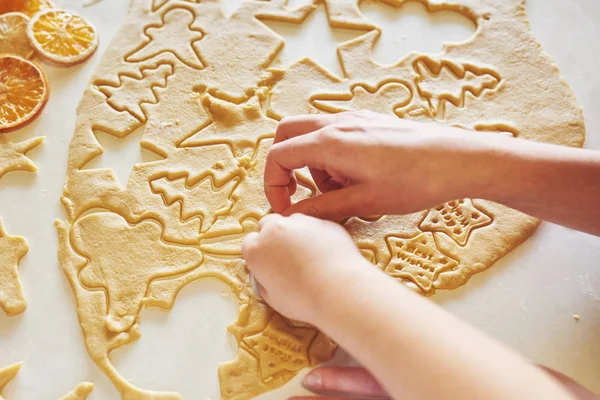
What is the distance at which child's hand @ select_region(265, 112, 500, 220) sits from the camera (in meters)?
1.12

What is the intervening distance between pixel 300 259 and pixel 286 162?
0.28m

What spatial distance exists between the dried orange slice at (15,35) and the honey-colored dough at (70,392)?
36.7 inches

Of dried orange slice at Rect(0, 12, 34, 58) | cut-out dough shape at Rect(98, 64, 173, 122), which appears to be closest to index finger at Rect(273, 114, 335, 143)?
cut-out dough shape at Rect(98, 64, 173, 122)

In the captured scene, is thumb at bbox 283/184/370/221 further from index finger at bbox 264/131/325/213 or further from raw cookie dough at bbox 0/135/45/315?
raw cookie dough at bbox 0/135/45/315

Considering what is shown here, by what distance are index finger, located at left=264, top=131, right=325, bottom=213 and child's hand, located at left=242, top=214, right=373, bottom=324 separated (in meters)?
0.15

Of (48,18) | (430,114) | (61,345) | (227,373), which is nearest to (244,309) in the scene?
(227,373)

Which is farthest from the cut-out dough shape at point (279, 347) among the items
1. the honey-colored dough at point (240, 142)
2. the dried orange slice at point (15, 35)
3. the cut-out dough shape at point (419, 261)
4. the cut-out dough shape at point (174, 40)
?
the dried orange slice at point (15, 35)

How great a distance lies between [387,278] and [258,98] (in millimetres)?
799

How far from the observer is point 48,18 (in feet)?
5.67

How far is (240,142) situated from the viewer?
5.01 feet

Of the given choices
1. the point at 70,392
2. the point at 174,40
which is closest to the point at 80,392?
the point at 70,392

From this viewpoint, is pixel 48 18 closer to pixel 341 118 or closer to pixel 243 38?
pixel 243 38

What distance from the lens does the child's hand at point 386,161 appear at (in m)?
1.12

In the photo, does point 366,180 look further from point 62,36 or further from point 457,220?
point 62,36
